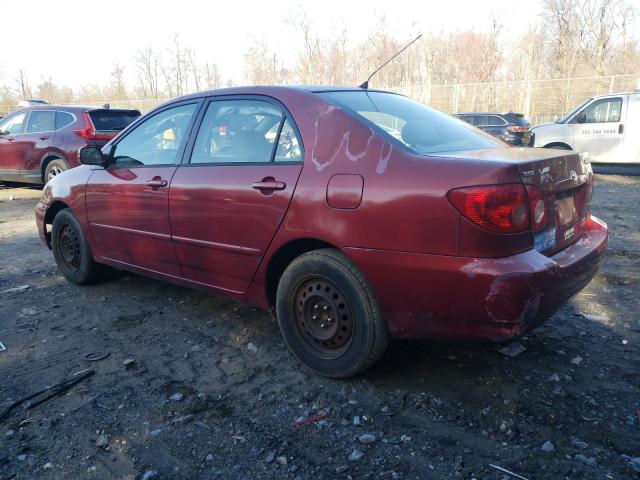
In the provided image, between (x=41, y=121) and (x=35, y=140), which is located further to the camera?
(x=41, y=121)

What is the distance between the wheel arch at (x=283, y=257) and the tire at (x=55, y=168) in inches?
317

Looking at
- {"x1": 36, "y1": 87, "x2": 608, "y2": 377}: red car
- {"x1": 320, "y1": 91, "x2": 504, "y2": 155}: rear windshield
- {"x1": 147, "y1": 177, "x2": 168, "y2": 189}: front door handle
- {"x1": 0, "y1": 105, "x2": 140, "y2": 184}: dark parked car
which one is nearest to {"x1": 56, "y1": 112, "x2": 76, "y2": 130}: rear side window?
{"x1": 0, "y1": 105, "x2": 140, "y2": 184}: dark parked car

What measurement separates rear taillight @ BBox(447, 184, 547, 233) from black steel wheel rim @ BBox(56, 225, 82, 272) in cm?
362

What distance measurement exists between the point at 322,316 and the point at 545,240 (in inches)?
49.1

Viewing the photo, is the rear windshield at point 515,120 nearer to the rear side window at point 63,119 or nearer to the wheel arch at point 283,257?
the rear side window at point 63,119

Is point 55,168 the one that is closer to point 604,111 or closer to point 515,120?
point 604,111

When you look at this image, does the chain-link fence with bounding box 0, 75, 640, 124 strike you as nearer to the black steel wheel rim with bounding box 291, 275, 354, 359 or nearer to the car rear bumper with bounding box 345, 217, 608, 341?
the car rear bumper with bounding box 345, 217, 608, 341

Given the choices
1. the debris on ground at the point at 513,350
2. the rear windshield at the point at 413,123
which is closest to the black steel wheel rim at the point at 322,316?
the rear windshield at the point at 413,123

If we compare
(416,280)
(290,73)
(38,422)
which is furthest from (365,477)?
(290,73)

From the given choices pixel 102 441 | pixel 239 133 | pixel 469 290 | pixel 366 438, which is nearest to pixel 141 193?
pixel 239 133

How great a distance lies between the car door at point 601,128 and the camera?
11633 mm

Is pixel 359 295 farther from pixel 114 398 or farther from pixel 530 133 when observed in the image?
pixel 530 133

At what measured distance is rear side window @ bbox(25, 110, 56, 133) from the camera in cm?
1008

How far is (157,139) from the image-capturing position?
4000mm
